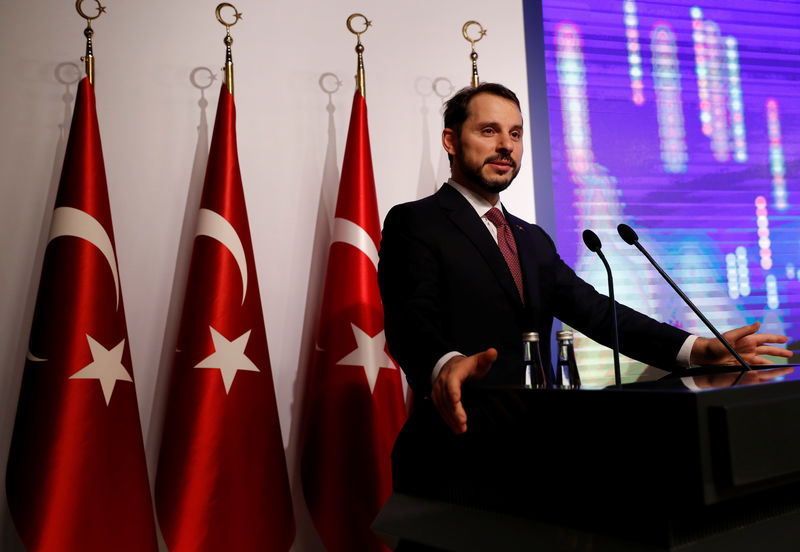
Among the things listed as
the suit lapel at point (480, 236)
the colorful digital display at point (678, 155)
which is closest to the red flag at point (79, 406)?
the suit lapel at point (480, 236)

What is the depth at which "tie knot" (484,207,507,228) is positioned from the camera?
2.01 metres

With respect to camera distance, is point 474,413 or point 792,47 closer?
point 474,413

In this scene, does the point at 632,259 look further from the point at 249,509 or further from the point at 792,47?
the point at 249,509

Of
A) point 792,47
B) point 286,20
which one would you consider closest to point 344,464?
point 286,20

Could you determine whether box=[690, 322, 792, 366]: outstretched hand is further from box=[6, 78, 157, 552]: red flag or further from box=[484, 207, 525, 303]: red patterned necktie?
box=[6, 78, 157, 552]: red flag

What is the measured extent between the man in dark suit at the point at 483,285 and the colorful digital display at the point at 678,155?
1010 millimetres

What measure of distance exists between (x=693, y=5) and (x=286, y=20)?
79.3 inches

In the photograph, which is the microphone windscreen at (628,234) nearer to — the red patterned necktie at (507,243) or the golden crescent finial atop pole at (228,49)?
the red patterned necktie at (507,243)

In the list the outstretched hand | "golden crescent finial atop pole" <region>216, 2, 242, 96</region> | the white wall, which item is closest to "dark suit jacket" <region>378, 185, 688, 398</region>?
the outstretched hand

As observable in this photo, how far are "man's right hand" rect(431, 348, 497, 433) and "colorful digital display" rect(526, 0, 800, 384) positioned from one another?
1903 mm

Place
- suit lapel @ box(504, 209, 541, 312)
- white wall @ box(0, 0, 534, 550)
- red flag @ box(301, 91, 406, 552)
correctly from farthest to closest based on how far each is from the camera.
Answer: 1. white wall @ box(0, 0, 534, 550)
2. red flag @ box(301, 91, 406, 552)
3. suit lapel @ box(504, 209, 541, 312)

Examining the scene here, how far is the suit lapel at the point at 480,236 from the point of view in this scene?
1.81 m

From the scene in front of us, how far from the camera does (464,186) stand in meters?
2.08

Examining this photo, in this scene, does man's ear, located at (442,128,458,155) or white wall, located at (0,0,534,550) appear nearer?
man's ear, located at (442,128,458,155)
